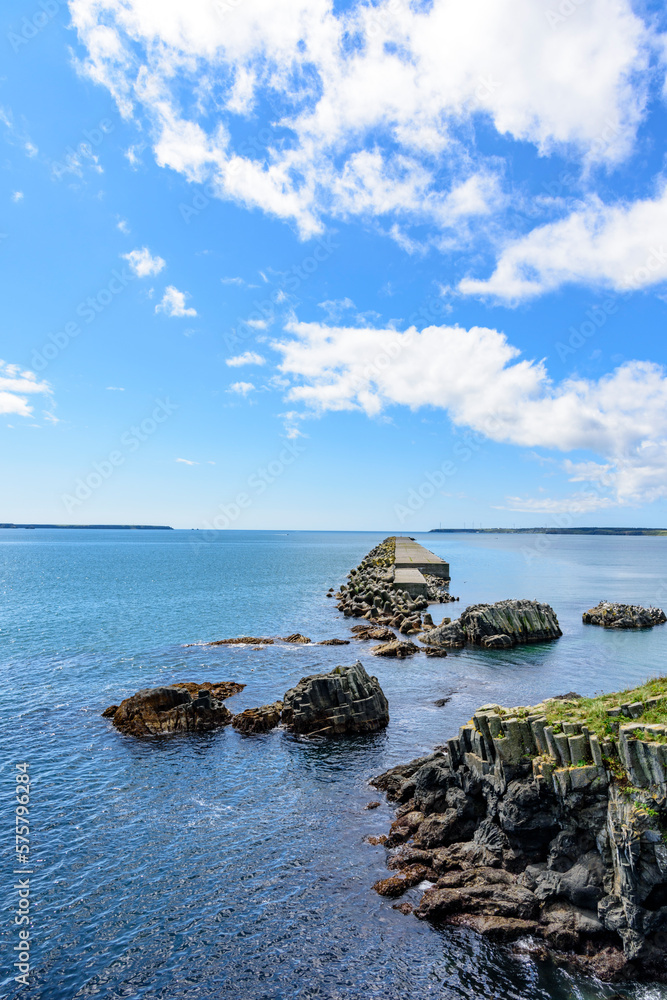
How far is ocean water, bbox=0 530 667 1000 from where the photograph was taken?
1341 cm

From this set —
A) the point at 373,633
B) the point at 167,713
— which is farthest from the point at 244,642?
the point at 167,713

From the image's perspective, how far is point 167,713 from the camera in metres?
29.9

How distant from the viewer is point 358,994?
12.8 meters

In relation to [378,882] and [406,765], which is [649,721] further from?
[406,765]

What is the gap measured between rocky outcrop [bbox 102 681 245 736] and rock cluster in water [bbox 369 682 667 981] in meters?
13.8

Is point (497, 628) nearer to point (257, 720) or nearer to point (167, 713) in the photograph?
point (257, 720)

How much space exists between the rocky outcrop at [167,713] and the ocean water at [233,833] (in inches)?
36.8

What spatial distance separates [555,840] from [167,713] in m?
20.8

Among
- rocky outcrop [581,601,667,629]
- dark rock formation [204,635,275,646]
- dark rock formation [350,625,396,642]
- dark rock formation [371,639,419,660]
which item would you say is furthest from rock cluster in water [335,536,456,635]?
rocky outcrop [581,601,667,629]

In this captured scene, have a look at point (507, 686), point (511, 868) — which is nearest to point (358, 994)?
point (511, 868)

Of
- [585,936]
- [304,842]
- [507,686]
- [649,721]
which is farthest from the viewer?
[507,686]

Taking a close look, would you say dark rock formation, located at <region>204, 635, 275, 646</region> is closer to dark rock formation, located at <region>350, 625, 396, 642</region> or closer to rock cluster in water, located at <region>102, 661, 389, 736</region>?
dark rock formation, located at <region>350, 625, 396, 642</region>

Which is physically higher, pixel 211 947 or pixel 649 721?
pixel 649 721

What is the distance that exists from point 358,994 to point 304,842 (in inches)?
252
